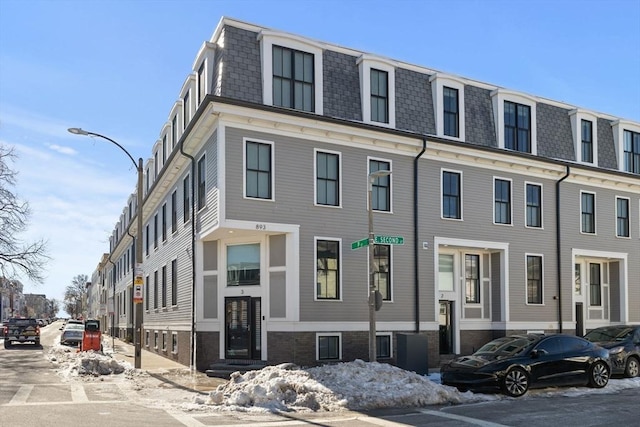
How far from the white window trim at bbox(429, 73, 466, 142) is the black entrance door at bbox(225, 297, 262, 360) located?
9.22m

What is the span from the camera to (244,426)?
11227mm

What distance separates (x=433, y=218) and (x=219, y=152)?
831 cm

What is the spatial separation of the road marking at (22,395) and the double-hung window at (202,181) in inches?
304

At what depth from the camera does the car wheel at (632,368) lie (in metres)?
18.2

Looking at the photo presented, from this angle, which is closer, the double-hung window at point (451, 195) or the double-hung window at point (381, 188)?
the double-hung window at point (381, 188)

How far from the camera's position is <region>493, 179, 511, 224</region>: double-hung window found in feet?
81.0

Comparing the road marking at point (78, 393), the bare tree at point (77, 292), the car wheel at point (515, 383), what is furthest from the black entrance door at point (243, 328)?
the bare tree at point (77, 292)

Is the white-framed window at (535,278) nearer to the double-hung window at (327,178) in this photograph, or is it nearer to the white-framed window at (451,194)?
the white-framed window at (451,194)

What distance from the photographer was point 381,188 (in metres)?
22.2

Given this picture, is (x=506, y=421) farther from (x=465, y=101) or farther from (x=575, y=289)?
(x=575, y=289)

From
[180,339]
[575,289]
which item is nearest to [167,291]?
[180,339]

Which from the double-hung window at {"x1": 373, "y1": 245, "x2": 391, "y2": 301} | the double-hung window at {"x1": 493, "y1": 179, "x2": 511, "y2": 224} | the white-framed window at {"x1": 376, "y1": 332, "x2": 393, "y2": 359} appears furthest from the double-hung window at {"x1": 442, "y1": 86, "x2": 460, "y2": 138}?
the white-framed window at {"x1": 376, "y1": 332, "x2": 393, "y2": 359}

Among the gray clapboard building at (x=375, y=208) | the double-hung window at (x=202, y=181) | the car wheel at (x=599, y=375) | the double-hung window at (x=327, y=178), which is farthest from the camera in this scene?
the double-hung window at (x=202, y=181)

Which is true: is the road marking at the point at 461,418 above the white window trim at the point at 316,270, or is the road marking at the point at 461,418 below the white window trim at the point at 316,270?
below
